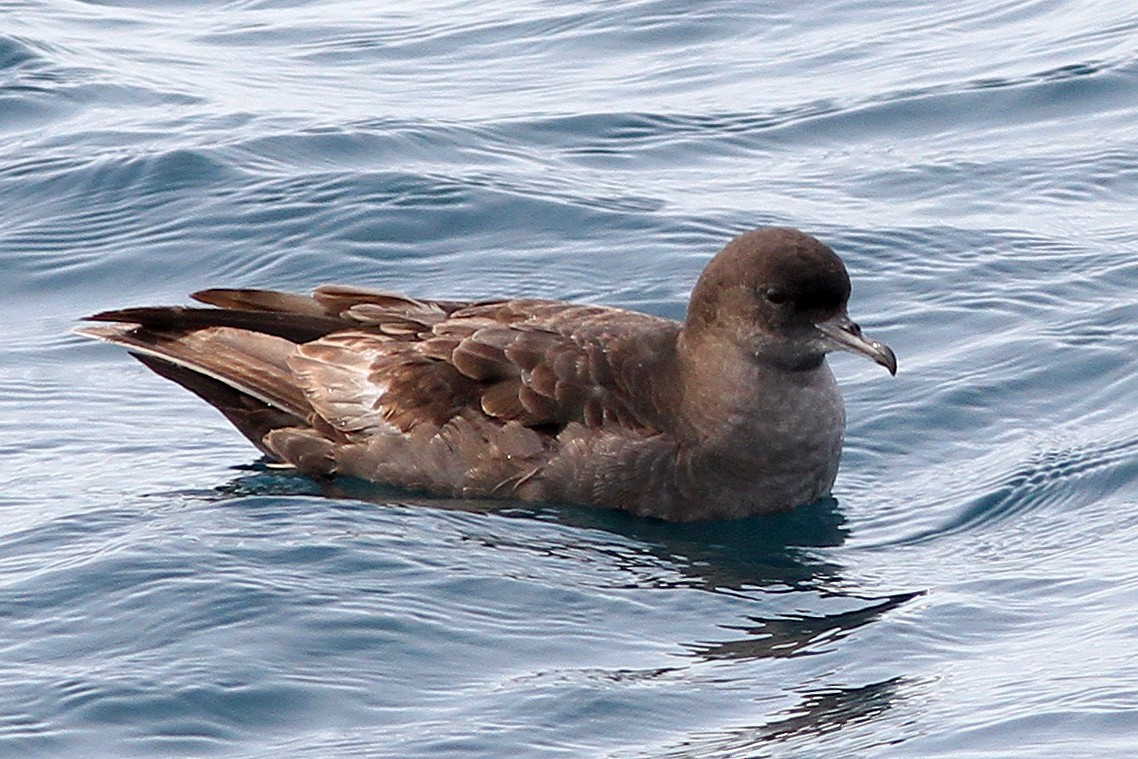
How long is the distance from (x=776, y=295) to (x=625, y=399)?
0.66 m

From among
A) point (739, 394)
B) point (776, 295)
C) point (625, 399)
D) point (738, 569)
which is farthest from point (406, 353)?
point (738, 569)

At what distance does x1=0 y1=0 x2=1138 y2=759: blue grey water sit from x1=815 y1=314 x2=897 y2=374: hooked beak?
25.0 inches

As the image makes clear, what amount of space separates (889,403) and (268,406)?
2.54m

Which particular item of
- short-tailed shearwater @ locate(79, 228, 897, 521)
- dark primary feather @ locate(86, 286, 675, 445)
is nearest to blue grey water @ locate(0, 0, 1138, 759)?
short-tailed shearwater @ locate(79, 228, 897, 521)

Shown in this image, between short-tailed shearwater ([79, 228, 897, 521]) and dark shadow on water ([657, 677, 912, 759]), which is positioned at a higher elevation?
short-tailed shearwater ([79, 228, 897, 521])

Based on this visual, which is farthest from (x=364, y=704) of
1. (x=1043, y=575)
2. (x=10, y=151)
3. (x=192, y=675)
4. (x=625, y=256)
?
(x=10, y=151)

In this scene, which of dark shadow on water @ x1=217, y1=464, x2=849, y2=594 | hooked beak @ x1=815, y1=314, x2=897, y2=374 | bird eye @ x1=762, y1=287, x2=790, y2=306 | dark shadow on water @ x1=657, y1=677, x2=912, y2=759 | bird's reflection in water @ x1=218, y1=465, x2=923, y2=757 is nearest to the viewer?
dark shadow on water @ x1=657, y1=677, x2=912, y2=759

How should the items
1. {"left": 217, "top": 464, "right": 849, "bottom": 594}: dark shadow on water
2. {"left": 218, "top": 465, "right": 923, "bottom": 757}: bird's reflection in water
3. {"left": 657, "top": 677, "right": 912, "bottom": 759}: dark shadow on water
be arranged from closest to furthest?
{"left": 657, "top": 677, "right": 912, "bottom": 759}: dark shadow on water → {"left": 218, "top": 465, "right": 923, "bottom": 757}: bird's reflection in water → {"left": 217, "top": 464, "right": 849, "bottom": 594}: dark shadow on water

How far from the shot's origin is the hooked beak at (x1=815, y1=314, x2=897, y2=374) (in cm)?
827

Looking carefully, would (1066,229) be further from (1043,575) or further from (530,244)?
(1043,575)

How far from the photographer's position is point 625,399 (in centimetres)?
854

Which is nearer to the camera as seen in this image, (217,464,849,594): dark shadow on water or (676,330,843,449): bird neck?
(217,464,849,594): dark shadow on water

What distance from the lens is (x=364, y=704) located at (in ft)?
22.2

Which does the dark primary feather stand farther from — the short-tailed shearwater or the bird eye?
the bird eye
